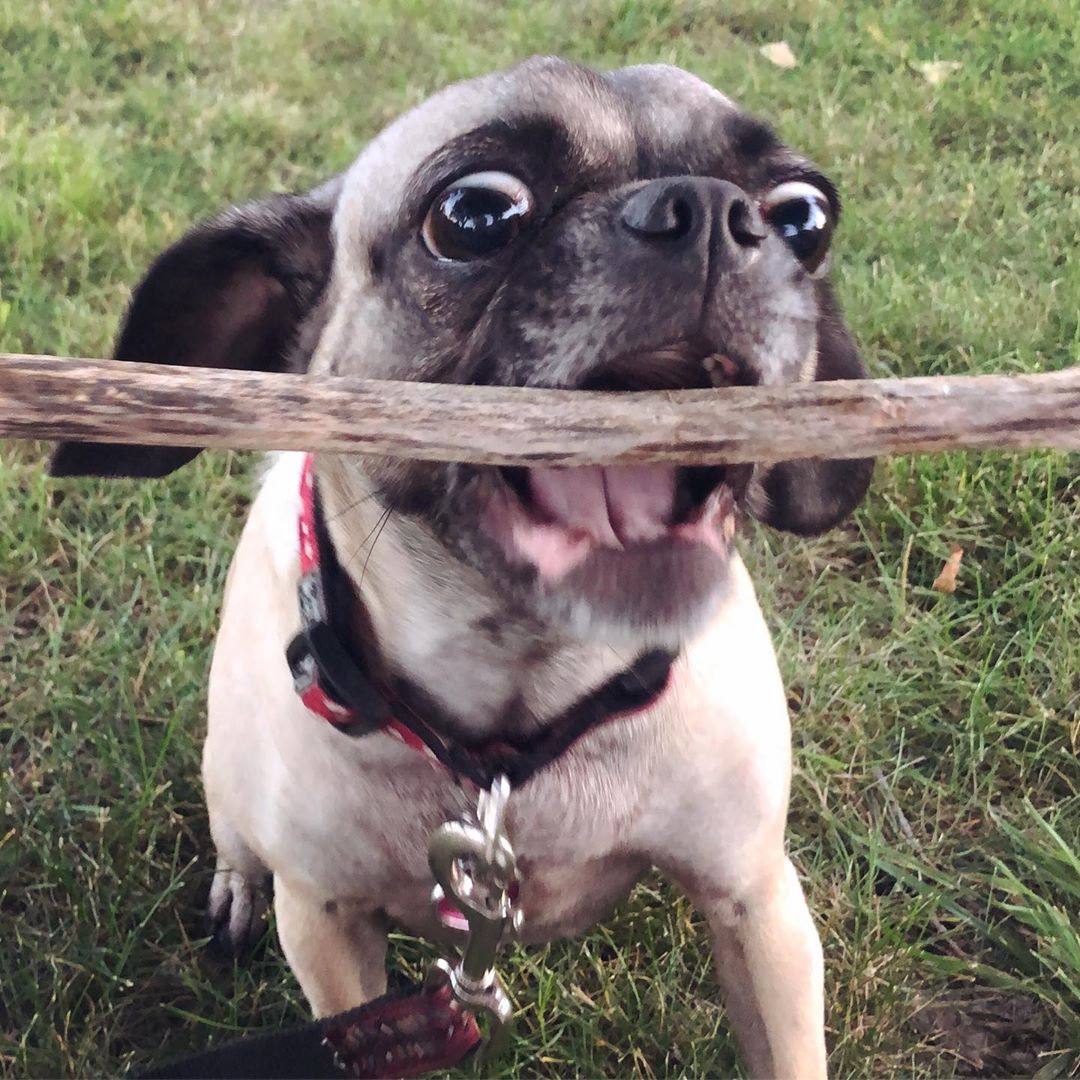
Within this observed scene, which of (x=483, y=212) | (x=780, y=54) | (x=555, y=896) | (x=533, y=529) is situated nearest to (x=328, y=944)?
(x=555, y=896)

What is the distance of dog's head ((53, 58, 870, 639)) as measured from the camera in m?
1.08

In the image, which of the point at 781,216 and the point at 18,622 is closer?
the point at 781,216

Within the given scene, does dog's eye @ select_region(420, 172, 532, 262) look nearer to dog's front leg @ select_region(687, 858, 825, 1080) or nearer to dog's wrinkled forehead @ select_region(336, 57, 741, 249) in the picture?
dog's wrinkled forehead @ select_region(336, 57, 741, 249)

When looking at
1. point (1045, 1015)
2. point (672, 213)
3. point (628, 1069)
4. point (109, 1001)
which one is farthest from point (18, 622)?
point (1045, 1015)

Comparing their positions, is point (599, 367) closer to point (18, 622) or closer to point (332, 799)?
point (332, 799)

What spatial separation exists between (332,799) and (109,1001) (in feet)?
2.30

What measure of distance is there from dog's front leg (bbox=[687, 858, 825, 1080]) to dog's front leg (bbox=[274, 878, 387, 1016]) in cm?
46

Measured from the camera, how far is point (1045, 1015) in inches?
70.1

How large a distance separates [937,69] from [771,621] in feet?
8.02

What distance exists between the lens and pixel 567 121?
4.14 ft

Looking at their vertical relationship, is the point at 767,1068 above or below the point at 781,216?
below

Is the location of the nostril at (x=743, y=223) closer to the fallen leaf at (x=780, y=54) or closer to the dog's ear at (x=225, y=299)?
the dog's ear at (x=225, y=299)

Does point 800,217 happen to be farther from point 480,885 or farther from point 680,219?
point 480,885

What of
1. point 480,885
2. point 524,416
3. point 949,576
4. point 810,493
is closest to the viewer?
point 524,416
